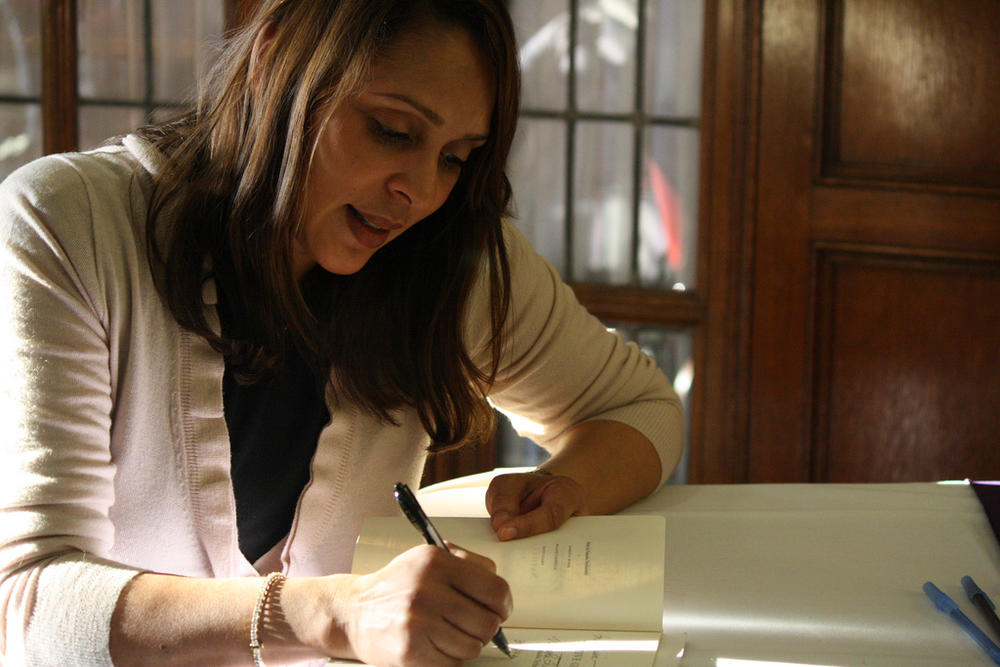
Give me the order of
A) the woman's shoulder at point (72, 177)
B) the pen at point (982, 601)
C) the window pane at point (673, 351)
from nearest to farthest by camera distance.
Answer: the pen at point (982, 601) < the woman's shoulder at point (72, 177) < the window pane at point (673, 351)

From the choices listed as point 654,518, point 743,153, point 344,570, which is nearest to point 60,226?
point 344,570

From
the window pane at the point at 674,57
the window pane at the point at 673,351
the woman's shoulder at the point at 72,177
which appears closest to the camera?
the woman's shoulder at the point at 72,177

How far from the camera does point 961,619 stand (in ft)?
3.31

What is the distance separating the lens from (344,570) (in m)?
1.29

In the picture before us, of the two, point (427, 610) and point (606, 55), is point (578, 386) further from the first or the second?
point (606, 55)

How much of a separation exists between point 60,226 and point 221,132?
194mm

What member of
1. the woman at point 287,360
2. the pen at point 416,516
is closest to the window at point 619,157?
the woman at point 287,360

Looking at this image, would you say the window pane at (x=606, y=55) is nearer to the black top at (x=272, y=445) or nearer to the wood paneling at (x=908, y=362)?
the wood paneling at (x=908, y=362)

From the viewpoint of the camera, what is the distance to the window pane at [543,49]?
2744mm

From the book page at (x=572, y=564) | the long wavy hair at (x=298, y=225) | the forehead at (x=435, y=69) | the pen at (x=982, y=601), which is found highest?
the forehead at (x=435, y=69)

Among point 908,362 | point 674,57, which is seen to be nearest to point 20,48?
point 674,57

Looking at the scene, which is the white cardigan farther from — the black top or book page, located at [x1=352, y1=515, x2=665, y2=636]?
book page, located at [x1=352, y1=515, x2=665, y2=636]

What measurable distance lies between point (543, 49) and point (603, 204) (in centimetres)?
40

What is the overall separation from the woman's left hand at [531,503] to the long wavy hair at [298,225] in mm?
154
